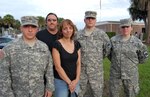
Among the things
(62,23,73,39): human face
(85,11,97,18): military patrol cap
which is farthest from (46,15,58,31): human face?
(62,23,73,39): human face

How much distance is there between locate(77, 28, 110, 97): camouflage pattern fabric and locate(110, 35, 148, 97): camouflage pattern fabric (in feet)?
1.05

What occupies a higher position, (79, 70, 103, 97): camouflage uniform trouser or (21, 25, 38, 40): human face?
(21, 25, 38, 40): human face

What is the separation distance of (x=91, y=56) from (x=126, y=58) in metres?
0.61

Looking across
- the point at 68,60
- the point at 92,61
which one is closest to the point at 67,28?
the point at 68,60

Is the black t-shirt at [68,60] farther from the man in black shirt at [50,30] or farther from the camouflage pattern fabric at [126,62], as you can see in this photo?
the camouflage pattern fabric at [126,62]

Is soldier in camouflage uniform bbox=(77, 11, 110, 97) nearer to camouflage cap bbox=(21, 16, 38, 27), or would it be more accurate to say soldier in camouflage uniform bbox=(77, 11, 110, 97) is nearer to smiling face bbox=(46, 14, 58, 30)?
smiling face bbox=(46, 14, 58, 30)

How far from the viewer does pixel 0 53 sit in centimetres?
446

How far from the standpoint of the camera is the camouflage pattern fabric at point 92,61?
220 inches

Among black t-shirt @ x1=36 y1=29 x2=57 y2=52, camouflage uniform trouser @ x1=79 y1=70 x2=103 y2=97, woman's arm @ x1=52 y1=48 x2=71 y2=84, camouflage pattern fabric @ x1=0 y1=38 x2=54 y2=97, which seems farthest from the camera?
camouflage uniform trouser @ x1=79 y1=70 x2=103 y2=97

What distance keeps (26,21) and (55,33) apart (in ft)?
3.92

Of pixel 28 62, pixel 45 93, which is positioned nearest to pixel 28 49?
pixel 28 62

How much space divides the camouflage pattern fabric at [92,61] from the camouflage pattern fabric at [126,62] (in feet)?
1.05

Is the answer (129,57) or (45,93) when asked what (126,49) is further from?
(45,93)

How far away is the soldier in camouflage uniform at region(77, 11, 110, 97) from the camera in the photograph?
5598 mm
